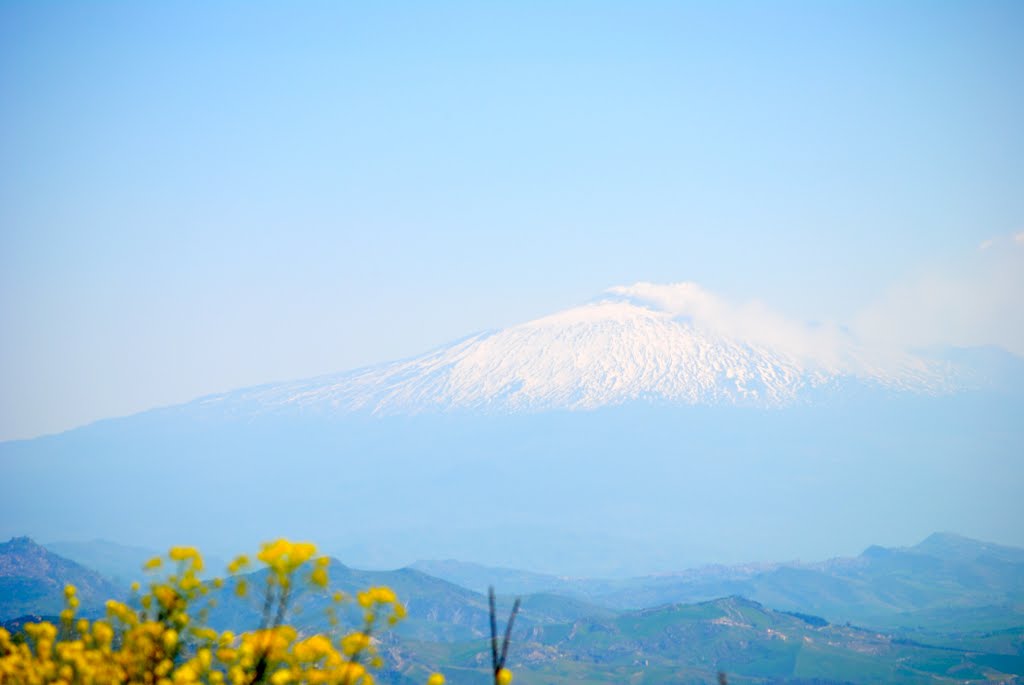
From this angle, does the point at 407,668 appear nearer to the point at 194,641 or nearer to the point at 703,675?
the point at 703,675

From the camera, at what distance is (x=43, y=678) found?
11.1 m

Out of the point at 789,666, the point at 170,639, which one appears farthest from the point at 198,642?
the point at 789,666

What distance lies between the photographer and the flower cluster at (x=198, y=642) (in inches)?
389

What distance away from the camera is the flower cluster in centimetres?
988

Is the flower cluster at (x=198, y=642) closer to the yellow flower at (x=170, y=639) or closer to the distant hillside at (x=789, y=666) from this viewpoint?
the yellow flower at (x=170, y=639)

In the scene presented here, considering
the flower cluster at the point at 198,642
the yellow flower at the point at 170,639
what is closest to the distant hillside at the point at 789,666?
the flower cluster at the point at 198,642

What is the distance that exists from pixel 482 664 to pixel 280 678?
187 metres

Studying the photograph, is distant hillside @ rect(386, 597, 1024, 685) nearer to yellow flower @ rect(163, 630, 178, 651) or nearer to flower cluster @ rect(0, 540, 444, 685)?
flower cluster @ rect(0, 540, 444, 685)

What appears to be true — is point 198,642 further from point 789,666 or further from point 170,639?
point 789,666

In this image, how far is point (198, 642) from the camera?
450 inches

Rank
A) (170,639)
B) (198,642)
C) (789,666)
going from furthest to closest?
1. (789,666)
2. (198,642)
3. (170,639)

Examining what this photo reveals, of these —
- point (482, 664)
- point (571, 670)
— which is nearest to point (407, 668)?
point (482, 664)

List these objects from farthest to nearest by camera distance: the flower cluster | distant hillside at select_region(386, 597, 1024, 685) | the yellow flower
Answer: distant hillside at select_region(386, 597, 1024, 685) → the yellow flower → the flower cluster

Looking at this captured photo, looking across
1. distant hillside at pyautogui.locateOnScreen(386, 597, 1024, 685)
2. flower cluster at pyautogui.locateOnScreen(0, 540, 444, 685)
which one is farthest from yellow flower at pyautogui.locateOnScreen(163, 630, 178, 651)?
distant hillside at pyautogui.locateOnScreen(386, 597, 1024, 685)
